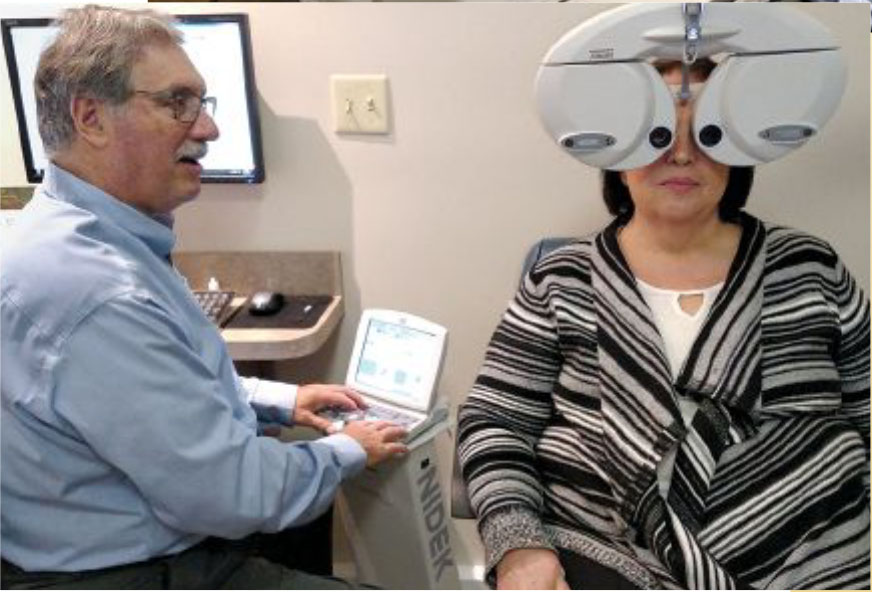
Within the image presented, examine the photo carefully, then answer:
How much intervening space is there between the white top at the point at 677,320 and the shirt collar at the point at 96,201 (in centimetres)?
68

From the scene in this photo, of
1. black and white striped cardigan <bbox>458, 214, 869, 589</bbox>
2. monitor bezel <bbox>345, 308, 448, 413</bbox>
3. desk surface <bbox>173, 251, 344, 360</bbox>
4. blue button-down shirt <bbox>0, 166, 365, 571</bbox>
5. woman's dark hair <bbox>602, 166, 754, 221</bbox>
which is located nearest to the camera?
blue button-down shirt <bbox>0, 166, 365, 571</bbox>

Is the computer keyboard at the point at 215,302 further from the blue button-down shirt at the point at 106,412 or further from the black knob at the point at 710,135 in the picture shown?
the black knob at the point at 710,135

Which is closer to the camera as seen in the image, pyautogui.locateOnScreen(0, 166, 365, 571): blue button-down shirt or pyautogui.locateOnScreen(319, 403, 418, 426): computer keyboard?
pyautogui.locateOnScreen(0, 166, 365, 571): blue button-down shirt

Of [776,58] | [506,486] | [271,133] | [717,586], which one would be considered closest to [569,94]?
[776,58]

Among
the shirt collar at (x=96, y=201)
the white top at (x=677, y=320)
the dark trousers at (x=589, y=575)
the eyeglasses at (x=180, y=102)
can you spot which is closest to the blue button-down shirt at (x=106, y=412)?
the shirt collar at (x=96, y=201)

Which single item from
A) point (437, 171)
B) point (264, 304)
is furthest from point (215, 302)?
point (437, 171)

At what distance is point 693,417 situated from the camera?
39.0 inches

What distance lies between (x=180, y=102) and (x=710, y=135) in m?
0.68

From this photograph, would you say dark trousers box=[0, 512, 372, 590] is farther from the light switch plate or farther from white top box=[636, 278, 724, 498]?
the light switch plate

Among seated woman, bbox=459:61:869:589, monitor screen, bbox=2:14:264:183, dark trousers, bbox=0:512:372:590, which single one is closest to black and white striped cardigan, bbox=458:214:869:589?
seated woman, bbox=459:61:869:589

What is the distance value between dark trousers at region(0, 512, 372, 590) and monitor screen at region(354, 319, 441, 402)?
0.92ft

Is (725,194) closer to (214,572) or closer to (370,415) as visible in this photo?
(370,415)

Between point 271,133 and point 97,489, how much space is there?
950 mm

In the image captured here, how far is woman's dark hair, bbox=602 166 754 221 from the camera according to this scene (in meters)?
1.05
